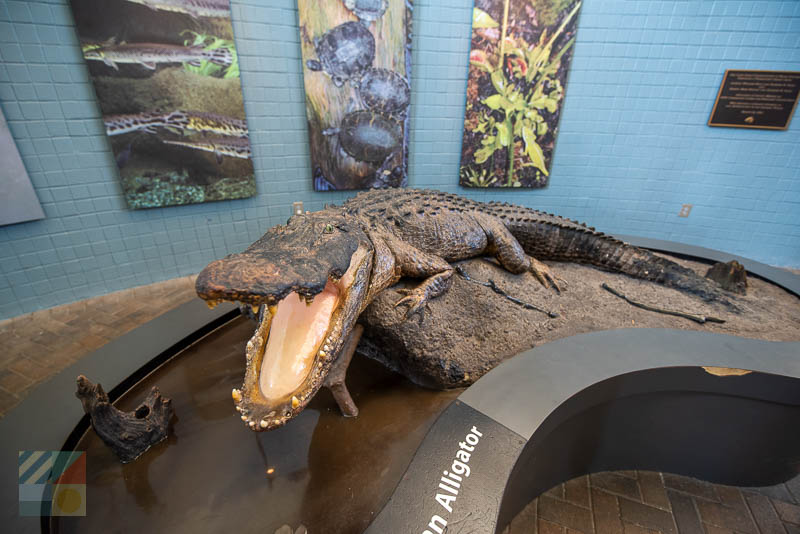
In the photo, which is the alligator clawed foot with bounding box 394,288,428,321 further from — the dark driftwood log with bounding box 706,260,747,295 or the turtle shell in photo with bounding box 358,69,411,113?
the turtle shell in photo with bounding box 358,69,411,113

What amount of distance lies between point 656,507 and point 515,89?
3.69m

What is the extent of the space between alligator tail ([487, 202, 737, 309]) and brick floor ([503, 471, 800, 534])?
1.15 metres

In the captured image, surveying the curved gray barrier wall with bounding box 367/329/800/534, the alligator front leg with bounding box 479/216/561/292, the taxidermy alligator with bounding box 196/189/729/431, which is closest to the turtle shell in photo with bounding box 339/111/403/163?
the taxidermy alligator with bounding box 196/189/729/431

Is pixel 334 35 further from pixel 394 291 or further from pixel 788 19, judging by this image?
pixel 788 19

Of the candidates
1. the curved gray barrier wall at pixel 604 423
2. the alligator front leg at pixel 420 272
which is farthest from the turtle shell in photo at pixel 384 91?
the curved gray barrier wall at pixel 604 423

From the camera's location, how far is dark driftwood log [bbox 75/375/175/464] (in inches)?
53.8

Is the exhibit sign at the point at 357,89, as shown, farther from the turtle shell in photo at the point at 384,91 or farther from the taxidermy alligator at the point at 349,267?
the taxidermy alligator at the point at 349,267

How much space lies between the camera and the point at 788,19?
346 centimetres

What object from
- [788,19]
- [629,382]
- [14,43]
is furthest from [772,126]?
[14,43]

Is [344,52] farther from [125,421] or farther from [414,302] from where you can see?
[125,421]

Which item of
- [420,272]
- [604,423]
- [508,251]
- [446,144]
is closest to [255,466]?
[420,272]

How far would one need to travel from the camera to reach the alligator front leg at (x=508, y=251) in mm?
2201

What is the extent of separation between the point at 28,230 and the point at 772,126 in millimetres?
7352
